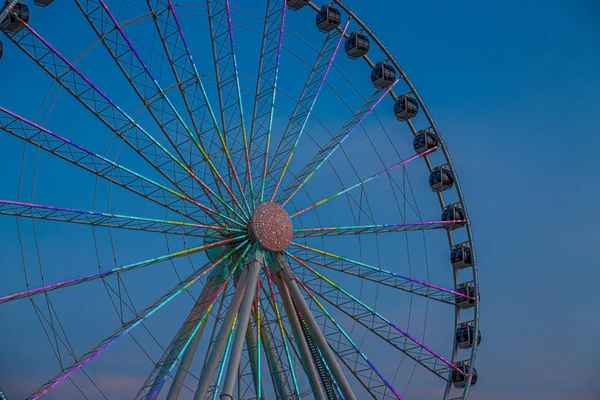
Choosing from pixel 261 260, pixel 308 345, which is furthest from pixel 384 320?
pixel 261 260

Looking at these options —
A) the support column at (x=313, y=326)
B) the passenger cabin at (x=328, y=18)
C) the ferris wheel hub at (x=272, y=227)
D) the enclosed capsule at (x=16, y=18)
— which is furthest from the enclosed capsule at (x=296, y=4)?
the enclosed capsule at (x=16, y=18)

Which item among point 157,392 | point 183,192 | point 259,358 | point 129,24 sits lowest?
point 157,392

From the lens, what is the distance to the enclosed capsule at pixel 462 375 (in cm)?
3108

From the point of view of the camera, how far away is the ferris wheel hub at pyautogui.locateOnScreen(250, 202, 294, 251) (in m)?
27.5

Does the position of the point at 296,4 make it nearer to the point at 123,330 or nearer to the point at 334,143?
the point at 334,143

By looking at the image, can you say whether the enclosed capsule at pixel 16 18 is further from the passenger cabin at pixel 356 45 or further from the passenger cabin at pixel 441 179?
the passenger cabin at pixel 441 179

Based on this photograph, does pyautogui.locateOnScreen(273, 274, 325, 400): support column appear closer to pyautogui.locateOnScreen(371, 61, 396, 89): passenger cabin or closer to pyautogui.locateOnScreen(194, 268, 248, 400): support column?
pyautogui.locateOnScreen(194, 268, 248, 400): support column

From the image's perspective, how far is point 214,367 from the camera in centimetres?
2508

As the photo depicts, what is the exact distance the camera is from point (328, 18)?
106 feet

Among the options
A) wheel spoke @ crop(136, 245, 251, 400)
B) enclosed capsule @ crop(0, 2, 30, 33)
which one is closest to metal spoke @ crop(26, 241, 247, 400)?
wheel spoke @ crop(136, 245, 251, 400)

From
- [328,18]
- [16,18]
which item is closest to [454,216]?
[328,18]

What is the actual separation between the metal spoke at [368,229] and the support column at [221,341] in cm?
282

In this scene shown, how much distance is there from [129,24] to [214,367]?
10532 mm

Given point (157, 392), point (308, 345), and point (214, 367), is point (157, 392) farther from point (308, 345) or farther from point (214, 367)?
point (308, 345)
